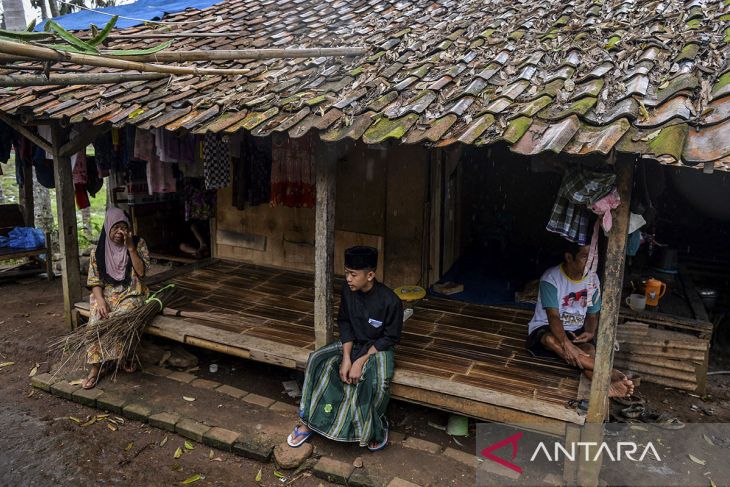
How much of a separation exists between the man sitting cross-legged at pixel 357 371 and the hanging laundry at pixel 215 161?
10.3 ft

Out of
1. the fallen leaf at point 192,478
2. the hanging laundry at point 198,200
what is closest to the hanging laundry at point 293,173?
the hanging laundry at point 198,200

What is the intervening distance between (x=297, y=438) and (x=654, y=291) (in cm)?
479

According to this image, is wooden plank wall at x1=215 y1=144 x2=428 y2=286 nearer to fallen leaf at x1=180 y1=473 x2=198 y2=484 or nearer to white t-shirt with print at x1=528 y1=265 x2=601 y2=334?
white t-shirt with print at x1=528 y1=265 x2=601 y2=334

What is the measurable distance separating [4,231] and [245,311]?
249 inches

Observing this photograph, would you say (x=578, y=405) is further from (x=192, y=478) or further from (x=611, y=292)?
(x=192, y=478)

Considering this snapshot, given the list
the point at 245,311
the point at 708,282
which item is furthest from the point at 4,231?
the point at 708,282

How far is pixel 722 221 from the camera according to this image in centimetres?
949

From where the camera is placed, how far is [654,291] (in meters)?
6.50

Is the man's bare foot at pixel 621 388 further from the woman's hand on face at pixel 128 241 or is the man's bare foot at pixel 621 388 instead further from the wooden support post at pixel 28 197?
the wooden support post at pixel 28 197

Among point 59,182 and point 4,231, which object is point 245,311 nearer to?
point 59,182

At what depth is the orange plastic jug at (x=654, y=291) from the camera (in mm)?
6496

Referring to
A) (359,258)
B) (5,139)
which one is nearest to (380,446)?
(359,258)

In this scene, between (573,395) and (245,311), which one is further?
(245,311)

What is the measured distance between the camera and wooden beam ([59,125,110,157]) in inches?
245
